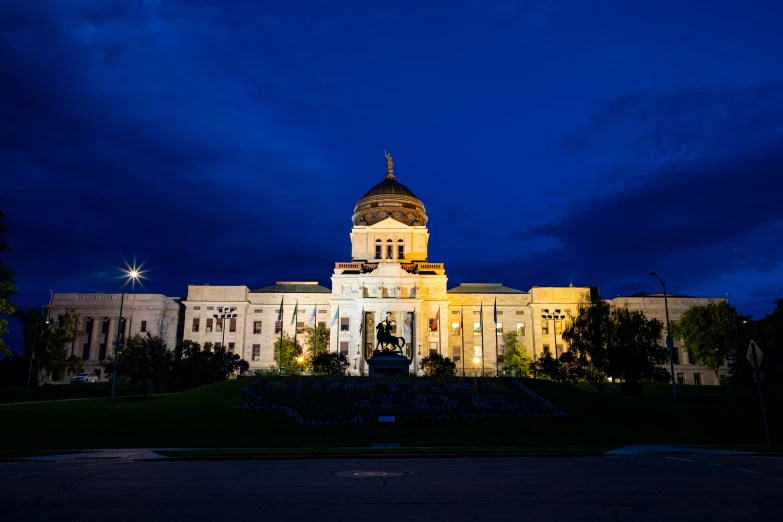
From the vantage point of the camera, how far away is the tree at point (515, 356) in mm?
87375

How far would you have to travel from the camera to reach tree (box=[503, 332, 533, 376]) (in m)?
87.4

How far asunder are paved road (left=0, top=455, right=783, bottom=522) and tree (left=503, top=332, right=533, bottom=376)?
69.5 m

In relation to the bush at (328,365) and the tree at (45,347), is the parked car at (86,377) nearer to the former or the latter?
the tree at (45,347)

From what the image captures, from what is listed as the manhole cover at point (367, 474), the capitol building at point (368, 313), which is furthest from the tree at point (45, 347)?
the manhole cover at point (367, 474)

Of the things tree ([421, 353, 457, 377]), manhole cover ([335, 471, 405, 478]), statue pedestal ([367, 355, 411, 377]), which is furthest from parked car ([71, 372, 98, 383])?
manhole cover ([335, 471, 405, 478])

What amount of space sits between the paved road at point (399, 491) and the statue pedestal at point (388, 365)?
112ft

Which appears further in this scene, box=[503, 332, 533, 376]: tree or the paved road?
box=[503, 332, 533, 376]: tree

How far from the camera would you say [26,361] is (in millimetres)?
74062

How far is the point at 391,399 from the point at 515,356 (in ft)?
178

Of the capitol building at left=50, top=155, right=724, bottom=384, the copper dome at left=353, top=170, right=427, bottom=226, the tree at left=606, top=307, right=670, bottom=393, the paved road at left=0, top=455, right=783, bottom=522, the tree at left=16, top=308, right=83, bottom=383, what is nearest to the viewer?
the paved road at left=0, top=455, right=783, bottom=522

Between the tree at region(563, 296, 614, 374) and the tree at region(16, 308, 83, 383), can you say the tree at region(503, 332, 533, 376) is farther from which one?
the tree at region(16, 308, 83, 383)

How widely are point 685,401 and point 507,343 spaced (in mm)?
50947

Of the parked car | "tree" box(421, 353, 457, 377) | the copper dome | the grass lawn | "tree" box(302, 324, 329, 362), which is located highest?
the copper dome

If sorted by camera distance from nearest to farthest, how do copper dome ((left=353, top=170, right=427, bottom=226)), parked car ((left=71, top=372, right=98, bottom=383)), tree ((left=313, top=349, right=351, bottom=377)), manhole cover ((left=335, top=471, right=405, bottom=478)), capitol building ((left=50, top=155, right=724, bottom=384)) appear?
manhole cover ((left=335, top=471, right=405, bottom=478)), tree ((left=313, top=349, right=351, bottom=377)), parked car ((left=71, top=372, right=98, bottom=383)), capitol building ((left=50, top=155, right=724, bottom=384)), copper dome ((left=353, top=170, right=427, bottom=226))
